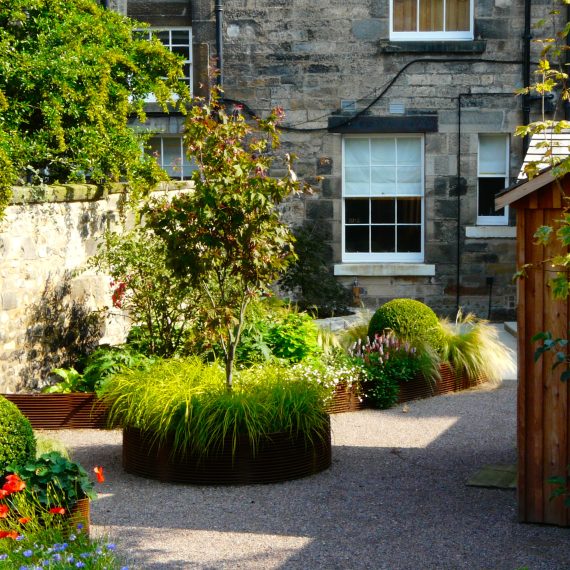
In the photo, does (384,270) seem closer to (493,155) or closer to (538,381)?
(493,155)

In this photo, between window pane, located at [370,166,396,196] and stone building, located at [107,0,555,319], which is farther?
window pane, located at [370,166,396,196]

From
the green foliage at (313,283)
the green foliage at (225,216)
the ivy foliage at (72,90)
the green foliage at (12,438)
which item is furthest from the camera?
the green foliage at (313,283)

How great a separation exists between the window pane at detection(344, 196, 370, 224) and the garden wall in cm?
584

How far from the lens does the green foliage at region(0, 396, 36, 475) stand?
22.8 feet

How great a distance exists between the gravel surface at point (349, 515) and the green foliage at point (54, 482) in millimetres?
461

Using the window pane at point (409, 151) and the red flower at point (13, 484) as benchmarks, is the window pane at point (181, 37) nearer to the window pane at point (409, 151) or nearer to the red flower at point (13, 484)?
the window pane at point (409, 151)

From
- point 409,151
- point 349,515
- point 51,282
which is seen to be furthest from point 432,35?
point 349,515

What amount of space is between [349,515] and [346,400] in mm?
3869

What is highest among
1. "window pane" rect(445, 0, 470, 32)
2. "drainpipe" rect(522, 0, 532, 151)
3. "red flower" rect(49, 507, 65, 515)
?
"window pane" rect(445, 0, 470, 32)

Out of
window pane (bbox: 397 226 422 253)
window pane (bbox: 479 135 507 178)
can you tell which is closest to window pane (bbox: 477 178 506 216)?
window pane (bbox: 479 135 507 178)

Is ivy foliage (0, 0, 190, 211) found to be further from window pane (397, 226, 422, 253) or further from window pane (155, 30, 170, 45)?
window pane (397, 226, 422, 253)

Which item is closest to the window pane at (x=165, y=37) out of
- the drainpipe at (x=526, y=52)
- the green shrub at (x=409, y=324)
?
the drainpipe at (x=526, y=52)

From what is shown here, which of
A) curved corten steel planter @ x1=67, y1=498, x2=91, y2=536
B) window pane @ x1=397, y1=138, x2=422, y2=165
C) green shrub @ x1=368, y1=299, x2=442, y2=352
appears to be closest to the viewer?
curved corten steel planter @ x1=67, y1=498, x2=91, y2=536

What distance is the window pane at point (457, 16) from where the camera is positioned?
17.8 m
